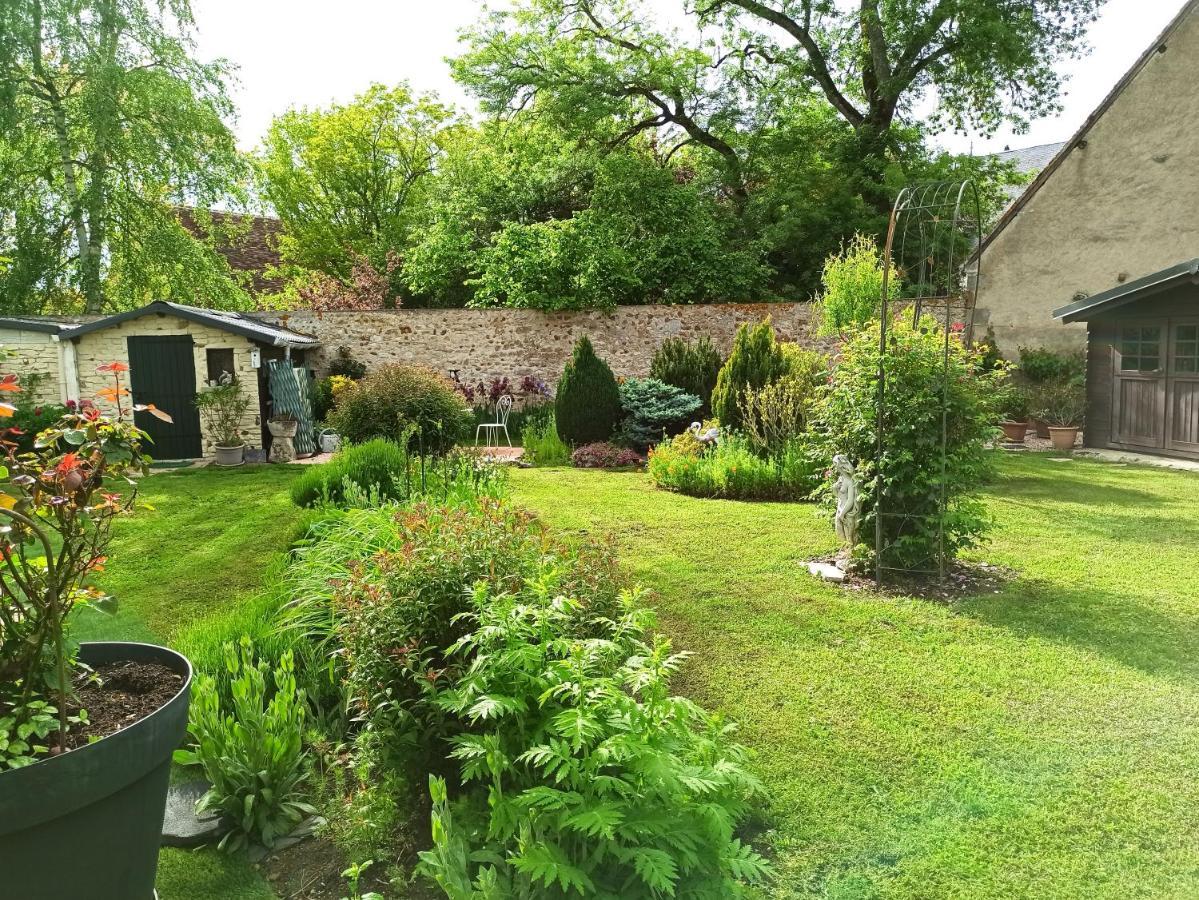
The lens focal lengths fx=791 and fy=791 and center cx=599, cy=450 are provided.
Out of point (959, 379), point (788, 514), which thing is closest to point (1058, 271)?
point (788, 514)

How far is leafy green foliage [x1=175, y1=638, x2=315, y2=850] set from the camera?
2.87 m

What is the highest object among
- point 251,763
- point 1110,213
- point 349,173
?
point 349,173

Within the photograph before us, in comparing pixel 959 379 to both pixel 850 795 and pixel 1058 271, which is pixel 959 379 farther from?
pixel 1058 271

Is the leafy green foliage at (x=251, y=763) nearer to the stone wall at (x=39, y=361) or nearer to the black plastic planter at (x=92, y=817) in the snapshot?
the black plastic planter at (x=92, y=817)

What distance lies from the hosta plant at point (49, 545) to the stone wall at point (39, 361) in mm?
12187

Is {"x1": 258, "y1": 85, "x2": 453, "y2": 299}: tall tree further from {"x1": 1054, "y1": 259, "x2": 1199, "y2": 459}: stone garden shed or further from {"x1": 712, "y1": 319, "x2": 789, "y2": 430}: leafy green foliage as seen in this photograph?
{"x1": 1054, "y1": 259, "x2": 1199, "y2": 459}: stone garden shed

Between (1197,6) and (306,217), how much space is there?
72.6 feet

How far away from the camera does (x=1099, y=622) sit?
4.78m

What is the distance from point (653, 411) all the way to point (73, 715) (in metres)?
9.90

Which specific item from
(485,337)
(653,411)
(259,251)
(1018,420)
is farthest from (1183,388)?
(259,251)

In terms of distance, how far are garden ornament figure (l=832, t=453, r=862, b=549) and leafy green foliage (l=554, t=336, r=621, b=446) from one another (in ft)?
21.7

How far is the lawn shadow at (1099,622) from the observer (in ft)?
14.0

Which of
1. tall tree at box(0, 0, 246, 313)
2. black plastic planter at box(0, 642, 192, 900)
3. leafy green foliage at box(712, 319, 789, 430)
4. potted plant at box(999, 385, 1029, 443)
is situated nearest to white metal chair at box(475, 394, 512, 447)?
leafy green foliage at box(712, 319, 789, 430)

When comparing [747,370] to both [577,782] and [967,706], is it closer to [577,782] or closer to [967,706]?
[967,706]
